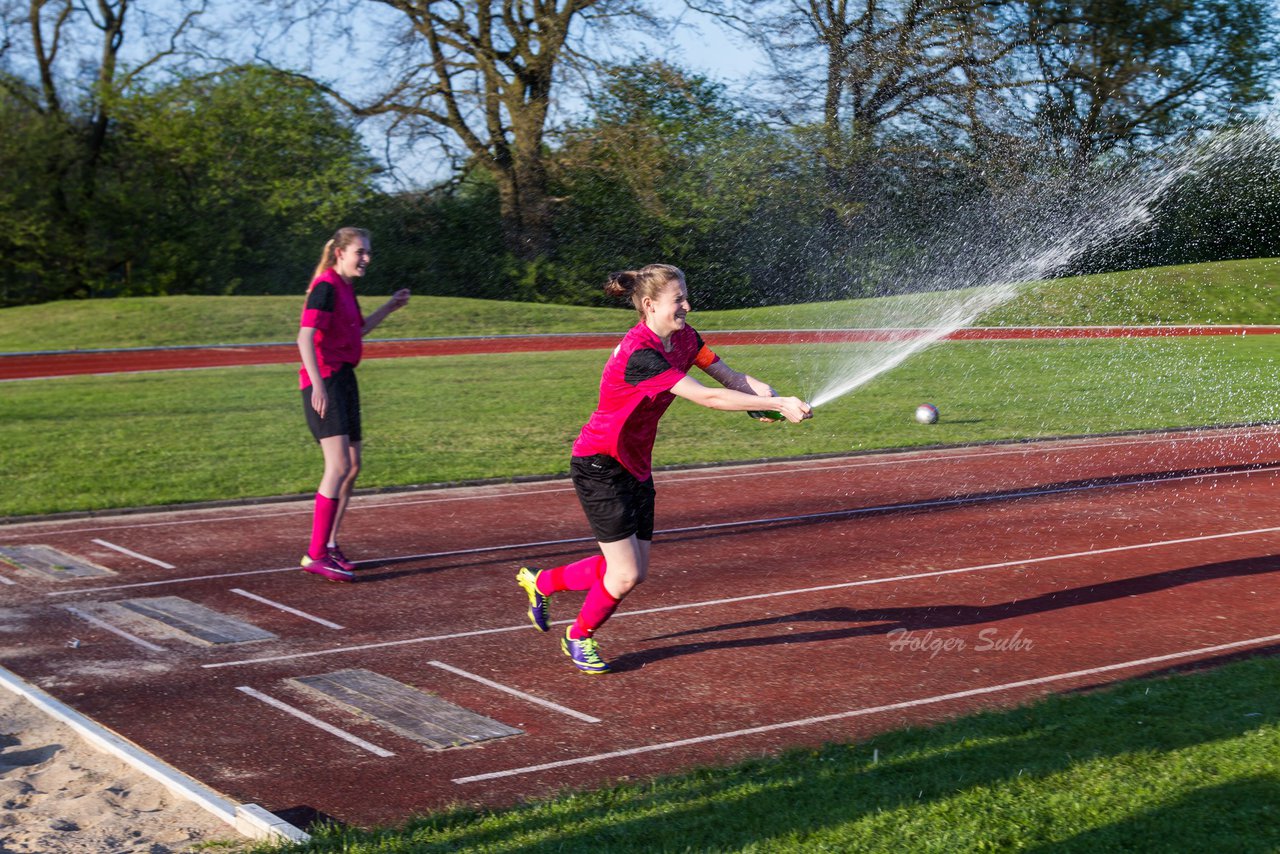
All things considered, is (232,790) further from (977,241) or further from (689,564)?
(977,241)

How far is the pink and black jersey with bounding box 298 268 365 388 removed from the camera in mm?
7379

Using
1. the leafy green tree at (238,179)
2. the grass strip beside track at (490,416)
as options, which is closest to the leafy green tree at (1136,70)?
the grass strip beside track at (490,416)

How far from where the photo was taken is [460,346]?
2800 cm

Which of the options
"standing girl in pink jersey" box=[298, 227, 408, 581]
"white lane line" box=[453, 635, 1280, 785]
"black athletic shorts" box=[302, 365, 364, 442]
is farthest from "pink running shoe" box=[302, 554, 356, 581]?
"white lane line" box=[453, 635, 1280, 785]

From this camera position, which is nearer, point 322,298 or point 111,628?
point 111,628

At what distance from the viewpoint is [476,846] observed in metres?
3.80

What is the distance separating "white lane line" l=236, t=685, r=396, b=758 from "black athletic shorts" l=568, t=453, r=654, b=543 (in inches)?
53.3

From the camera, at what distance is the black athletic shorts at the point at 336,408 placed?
7469 mm

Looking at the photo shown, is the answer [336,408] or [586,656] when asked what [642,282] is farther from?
[336,408]

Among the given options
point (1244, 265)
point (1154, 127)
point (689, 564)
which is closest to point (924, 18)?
point (1154, 127)

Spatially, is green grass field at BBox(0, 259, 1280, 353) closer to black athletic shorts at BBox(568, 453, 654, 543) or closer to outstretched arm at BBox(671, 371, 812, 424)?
black athletic shorts at BBox(568, 453, 654, 543)

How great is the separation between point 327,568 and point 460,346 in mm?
20753

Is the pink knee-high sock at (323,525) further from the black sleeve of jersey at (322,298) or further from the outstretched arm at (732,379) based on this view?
the outstretched arm at (732,379)

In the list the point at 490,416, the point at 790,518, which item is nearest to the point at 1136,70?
the point at 490,416
